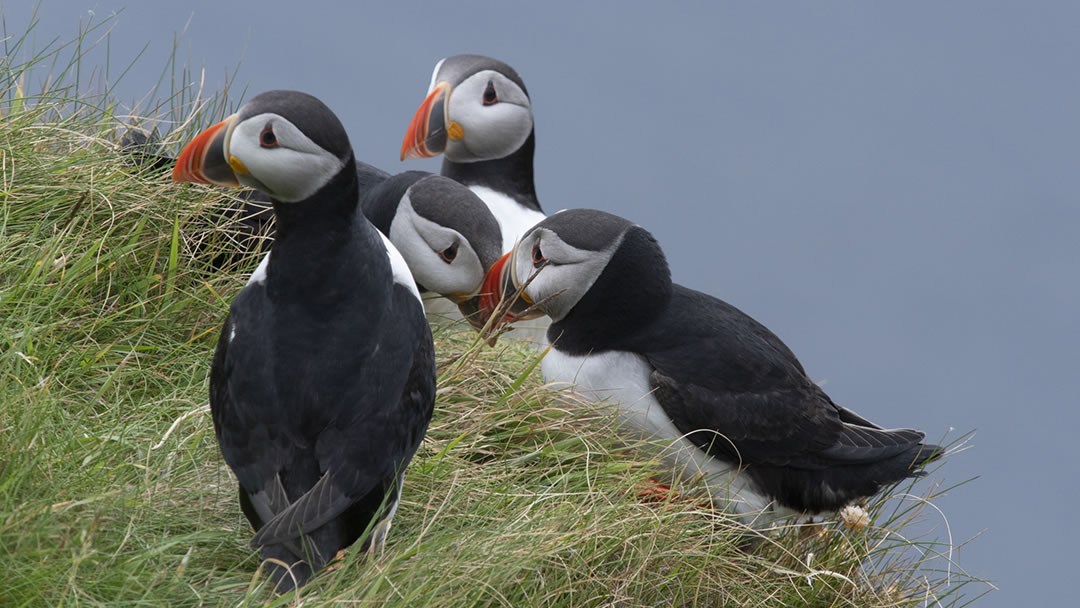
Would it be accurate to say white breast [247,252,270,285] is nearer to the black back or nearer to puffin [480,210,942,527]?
the black back

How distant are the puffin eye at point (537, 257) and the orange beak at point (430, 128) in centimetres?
229

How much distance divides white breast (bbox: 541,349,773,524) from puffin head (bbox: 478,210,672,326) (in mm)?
181

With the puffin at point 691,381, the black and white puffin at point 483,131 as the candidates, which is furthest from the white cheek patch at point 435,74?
the puffin at point 691,381

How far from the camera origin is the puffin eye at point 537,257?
4.78 meters

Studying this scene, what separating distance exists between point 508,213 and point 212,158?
329 cm

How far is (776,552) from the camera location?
187 inches

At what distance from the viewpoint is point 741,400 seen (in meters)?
4.66

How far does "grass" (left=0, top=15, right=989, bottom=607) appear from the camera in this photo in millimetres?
3617

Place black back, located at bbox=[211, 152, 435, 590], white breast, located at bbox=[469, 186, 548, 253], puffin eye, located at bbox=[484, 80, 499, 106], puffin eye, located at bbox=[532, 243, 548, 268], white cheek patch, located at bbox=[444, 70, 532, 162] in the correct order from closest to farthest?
1. black back, located at bbox=[211, 152, 435, 590]
2. puffin eye, located at bbox=[532, 243, 548, 268]
3. white breast, located at bbox=[469, 186, 548, 253]
4. white cheek patch, located at bbox=[444, 70, 532, 162]
5. puffin eye, located at bbox=[484, 80, 499, 106]

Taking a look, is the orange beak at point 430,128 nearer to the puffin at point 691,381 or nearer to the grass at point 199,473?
the grass at point 199,473

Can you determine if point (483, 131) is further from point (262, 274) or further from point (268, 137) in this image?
point (268, 137)

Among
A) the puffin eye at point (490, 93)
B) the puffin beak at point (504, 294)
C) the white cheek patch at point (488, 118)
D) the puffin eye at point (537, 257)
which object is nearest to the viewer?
the puffin eye at point (537, 257)

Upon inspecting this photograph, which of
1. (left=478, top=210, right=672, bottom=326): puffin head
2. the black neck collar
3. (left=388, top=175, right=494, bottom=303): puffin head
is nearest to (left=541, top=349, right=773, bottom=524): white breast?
(left=478, top=210, right=672, bottom=326): puffin head

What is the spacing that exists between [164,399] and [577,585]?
1606 millimetres
